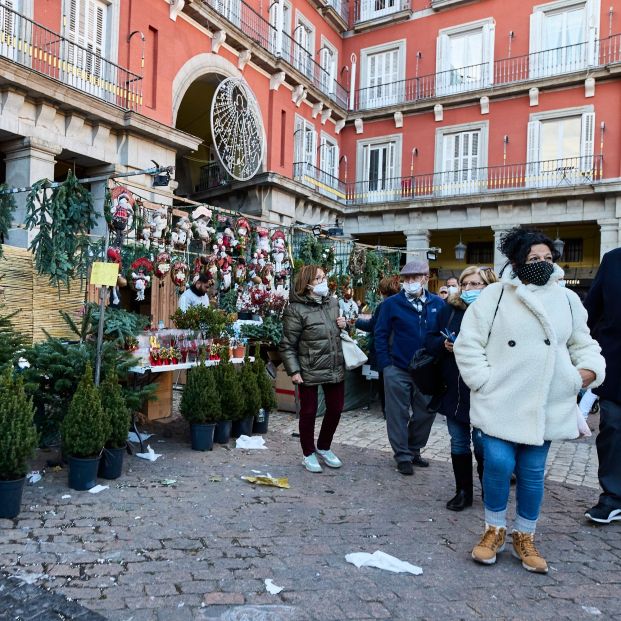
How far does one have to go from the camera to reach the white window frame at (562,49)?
59.3 feet

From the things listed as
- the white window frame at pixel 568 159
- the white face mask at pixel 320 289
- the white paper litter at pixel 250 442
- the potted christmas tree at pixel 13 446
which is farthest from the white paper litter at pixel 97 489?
the white window frame at pixel 568 159

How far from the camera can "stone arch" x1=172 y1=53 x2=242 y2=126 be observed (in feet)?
45.9

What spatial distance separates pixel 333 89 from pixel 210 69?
24.9 feet

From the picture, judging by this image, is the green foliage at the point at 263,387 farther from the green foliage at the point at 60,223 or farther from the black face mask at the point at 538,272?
the black face mask at the point at 538,272

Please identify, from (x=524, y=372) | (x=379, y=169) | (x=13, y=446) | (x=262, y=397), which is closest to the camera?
(x=524, y=372)

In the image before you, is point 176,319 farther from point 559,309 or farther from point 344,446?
point 559,309

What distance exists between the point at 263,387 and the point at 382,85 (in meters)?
18.2

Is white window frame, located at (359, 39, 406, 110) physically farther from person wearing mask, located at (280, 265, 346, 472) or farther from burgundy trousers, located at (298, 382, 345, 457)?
burgundy trousers, located at (298, 382, 345, 457)

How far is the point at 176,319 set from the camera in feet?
22.1

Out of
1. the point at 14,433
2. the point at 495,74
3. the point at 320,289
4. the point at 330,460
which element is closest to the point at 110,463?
the point at 14,433

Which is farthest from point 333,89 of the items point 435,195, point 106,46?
point 106,46

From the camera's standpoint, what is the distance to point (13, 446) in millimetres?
3686

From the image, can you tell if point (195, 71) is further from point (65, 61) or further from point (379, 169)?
point (379, 169)

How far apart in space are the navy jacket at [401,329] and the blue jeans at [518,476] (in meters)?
1.82
